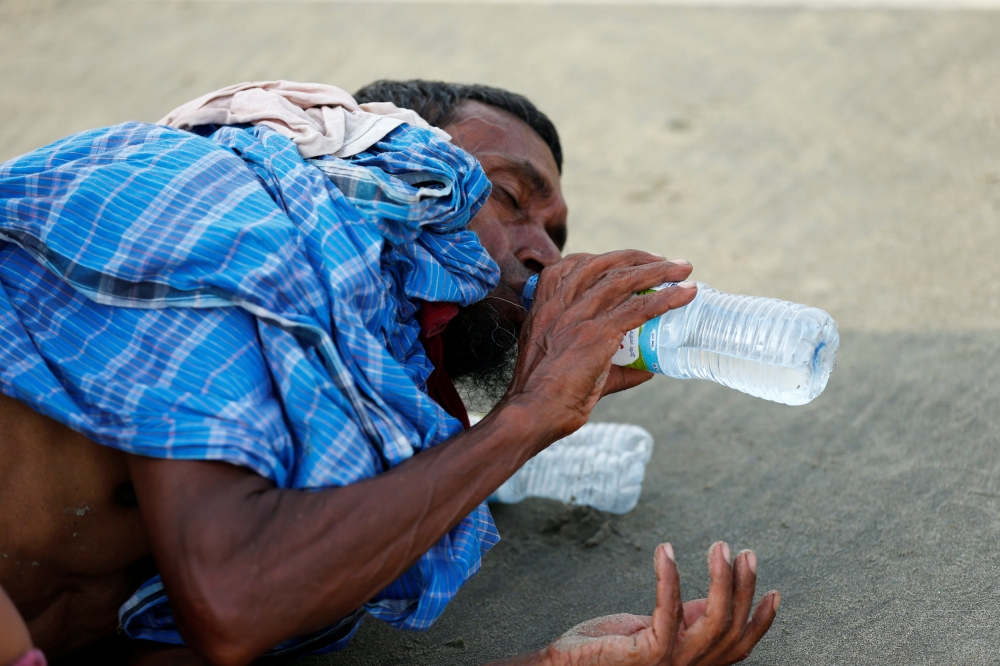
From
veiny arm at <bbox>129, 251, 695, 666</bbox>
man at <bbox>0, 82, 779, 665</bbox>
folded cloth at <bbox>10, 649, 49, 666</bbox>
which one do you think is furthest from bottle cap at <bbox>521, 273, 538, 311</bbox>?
folded cloth at <bbox>10, 649, 49, 666</bbox>

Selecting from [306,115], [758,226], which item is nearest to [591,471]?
[306,115]

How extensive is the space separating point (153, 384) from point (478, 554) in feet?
2.35

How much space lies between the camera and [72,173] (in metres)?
1.74

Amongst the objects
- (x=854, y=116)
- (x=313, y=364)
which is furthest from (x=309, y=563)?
(x=854, y=116)

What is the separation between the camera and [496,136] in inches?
97.6

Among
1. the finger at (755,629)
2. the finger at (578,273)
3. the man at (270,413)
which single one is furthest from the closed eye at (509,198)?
the finger at (755,629)

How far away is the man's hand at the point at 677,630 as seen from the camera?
1.65 metres

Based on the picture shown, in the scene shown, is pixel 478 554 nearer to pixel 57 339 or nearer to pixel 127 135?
pixel 57 339

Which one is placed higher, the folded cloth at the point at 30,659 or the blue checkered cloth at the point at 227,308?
the blue checkered cloth at the point at 227,308

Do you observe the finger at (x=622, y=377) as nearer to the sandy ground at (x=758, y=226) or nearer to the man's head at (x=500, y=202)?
the man's head at (x=500, y=202)

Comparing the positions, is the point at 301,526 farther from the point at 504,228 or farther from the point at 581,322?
the point at 504,228

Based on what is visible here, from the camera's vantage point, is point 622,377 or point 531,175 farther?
point 531,175

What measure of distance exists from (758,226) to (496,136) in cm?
201

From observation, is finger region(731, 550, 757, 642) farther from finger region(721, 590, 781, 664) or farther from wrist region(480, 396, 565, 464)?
wrist region(480, 396, 565, 464)
